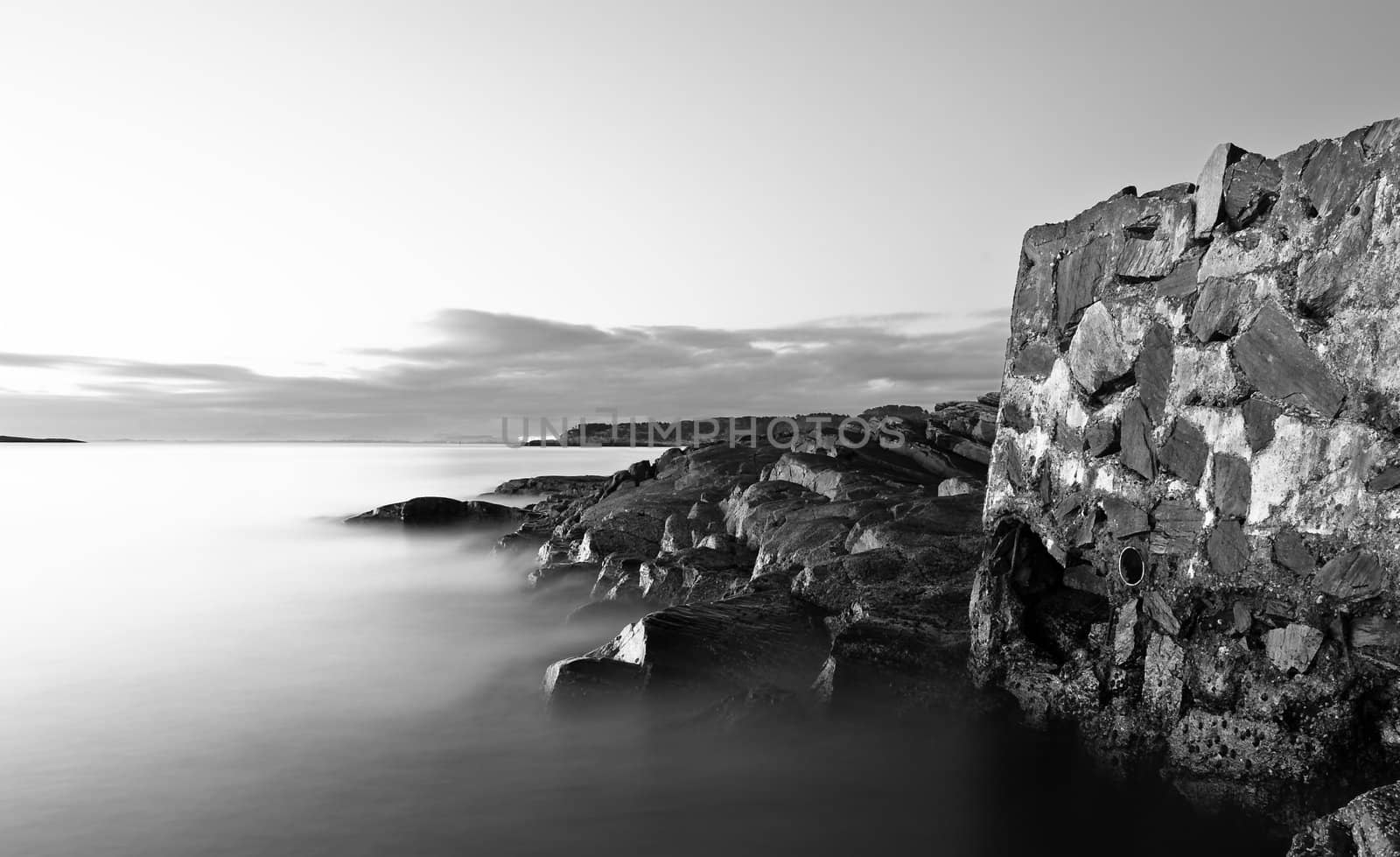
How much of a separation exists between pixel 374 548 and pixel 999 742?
23.2 metres

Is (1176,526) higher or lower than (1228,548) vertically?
higher

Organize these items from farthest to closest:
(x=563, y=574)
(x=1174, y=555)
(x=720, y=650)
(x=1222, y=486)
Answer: (x=563, y=574)
(x=720, y=650)
(x=1174, y=555)
(x=1222, y=486)

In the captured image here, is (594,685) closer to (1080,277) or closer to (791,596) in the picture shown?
(791,596)

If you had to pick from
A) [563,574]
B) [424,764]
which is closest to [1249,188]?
[424,764]

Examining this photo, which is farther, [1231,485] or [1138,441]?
[1138,441]

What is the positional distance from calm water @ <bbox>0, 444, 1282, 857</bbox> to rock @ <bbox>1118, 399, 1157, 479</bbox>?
275 cm

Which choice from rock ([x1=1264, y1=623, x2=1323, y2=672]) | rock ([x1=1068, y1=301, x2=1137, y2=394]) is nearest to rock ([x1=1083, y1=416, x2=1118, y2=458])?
rock ([x1=1068, y1=301, x2=1137, y2=394])

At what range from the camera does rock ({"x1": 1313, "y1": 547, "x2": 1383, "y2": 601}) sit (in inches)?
219

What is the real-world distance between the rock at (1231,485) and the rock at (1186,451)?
6.3 inches

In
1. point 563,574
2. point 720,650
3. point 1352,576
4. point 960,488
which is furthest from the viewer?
point 563,574

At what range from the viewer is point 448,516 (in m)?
30.1

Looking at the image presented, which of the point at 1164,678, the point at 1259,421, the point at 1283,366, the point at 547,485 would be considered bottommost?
the point at 547,485

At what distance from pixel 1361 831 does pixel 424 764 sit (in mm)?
8528

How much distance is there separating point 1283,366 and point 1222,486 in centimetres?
107
